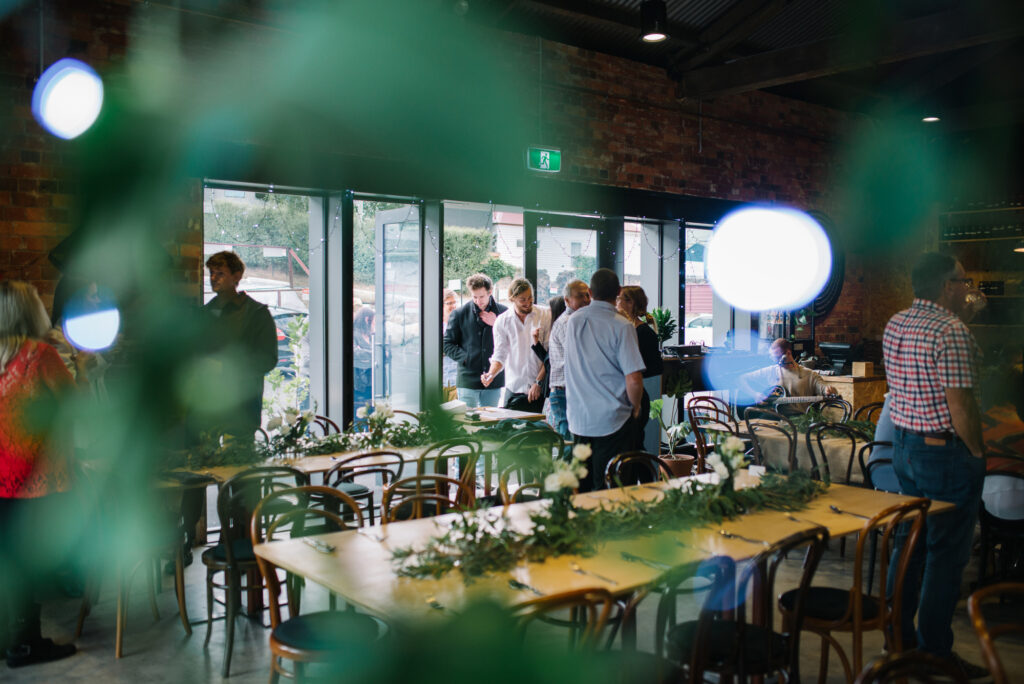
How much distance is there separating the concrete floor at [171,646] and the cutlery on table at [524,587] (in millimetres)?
1678

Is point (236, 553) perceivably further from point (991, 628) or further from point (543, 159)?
point (543, 159)

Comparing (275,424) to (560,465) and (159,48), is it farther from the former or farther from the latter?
(159,48)

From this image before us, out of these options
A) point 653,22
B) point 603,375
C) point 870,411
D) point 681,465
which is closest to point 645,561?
point 603,375

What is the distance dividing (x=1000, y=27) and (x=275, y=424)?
6376mm

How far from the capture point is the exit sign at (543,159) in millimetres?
7711

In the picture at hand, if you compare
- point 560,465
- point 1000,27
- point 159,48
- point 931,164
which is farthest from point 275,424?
point 931,164

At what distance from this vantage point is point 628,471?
17.2 ft

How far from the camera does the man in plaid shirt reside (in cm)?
354

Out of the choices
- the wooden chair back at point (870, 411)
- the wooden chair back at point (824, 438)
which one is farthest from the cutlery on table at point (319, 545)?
the wooden chair back at point (870, 411)

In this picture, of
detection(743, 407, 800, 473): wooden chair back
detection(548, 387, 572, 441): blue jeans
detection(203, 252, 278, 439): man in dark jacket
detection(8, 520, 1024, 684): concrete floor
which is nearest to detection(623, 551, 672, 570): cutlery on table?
detection(8, 520, 1024, 684): concrete floor

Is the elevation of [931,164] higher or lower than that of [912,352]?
higher

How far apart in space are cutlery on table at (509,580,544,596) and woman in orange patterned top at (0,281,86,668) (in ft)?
7.68

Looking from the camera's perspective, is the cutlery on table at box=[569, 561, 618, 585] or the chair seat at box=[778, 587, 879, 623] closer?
the cutlery on table at box=[569, 561, 618, 585]

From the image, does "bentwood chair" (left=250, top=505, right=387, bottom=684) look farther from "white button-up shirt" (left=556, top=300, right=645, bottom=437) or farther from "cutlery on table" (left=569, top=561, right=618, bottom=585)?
"white button-up shirt" (left=556, top=300, right=645, bottom=437)
